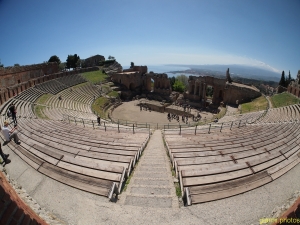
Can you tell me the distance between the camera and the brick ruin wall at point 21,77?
2607 cm

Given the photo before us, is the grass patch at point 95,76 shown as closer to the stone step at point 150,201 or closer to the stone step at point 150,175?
the stone step at point 150,175

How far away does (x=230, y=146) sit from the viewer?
11.3 metres

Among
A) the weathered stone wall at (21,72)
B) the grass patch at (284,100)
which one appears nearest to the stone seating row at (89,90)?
the weathered stone wall at (21,72)

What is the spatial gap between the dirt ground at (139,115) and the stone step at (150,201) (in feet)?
78.8

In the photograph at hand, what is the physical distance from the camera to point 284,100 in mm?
31875

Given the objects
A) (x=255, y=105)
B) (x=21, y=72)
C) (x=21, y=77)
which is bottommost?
(x=255, y=105)

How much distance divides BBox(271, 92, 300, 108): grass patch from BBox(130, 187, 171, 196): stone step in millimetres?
31126

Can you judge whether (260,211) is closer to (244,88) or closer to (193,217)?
(193,217)

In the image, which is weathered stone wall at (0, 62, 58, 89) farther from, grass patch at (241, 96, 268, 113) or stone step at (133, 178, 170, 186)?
grass patch at (241, 96, 268, 113)

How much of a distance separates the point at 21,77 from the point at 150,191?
4459 cm

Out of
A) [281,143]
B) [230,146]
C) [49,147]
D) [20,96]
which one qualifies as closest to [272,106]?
[281,143]

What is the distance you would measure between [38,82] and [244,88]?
4184 centimetres

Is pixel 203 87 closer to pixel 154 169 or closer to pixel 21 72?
pixel 154 169

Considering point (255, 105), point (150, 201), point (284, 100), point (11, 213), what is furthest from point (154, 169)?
point (284, 100)
